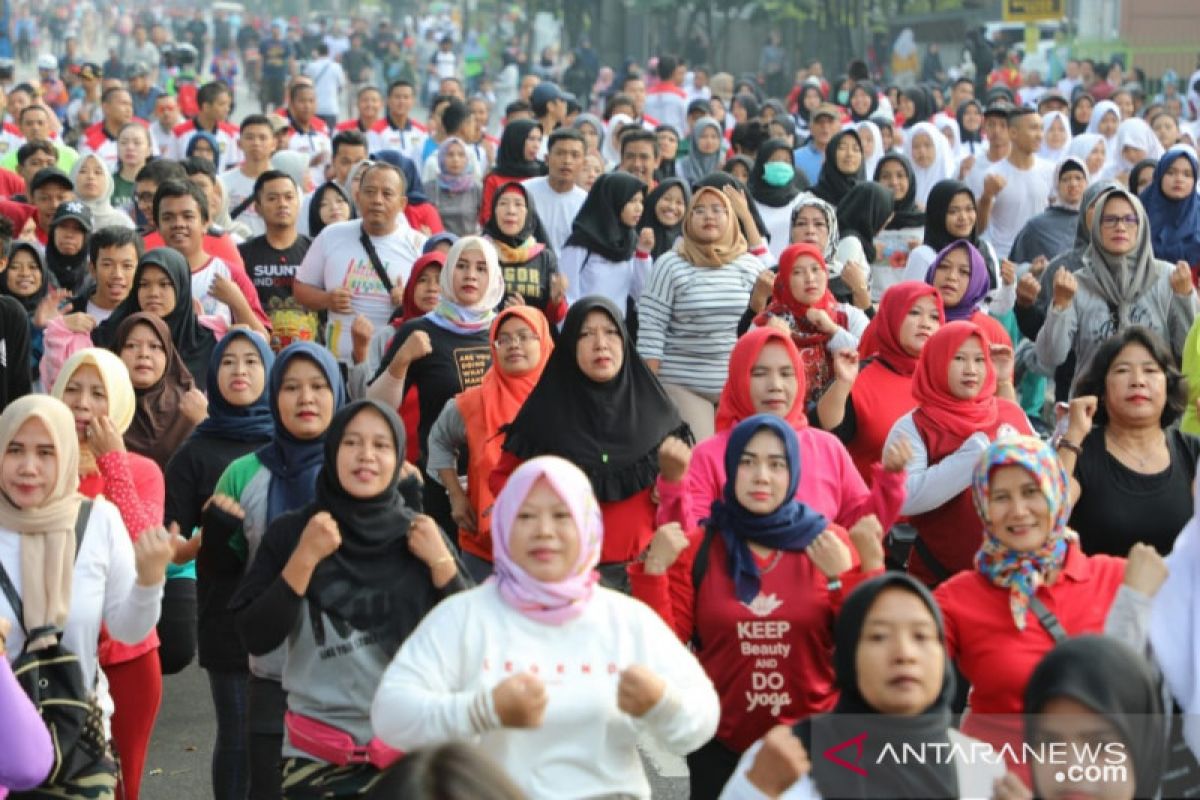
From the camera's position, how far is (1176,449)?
673 centimetres

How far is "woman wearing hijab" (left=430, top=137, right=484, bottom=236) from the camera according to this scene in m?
14.4

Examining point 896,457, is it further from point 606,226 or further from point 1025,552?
point 606,226

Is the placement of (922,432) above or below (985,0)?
below

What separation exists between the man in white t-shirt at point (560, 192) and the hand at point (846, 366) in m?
5.26

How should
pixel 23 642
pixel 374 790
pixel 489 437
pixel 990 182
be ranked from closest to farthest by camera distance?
pixel 374 790
pixel 23 642
pixel 489 437
pixel 990 182

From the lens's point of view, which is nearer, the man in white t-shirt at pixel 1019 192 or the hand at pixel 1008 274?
the hand at pixel 1008 274

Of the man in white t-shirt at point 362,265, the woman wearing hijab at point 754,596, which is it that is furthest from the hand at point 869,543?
the man in white t-shirt at point 362,265

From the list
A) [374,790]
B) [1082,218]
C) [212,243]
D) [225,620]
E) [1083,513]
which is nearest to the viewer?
[374,790]

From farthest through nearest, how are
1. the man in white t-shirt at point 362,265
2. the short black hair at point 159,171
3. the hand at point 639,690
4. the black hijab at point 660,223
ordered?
the black hijab at point 660,223
the short black hair at point 159,171
the man in white t-shirt at point 362,265
the hand at point 639,690

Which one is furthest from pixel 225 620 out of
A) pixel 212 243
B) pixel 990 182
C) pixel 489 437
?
pixel 990 182

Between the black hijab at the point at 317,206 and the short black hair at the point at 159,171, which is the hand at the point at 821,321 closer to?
the black hijab at the point at 317,206

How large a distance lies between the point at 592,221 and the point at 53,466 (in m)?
6.32

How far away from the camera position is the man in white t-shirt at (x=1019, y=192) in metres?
14.3

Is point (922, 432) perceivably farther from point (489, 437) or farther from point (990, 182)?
point (990, 182)
